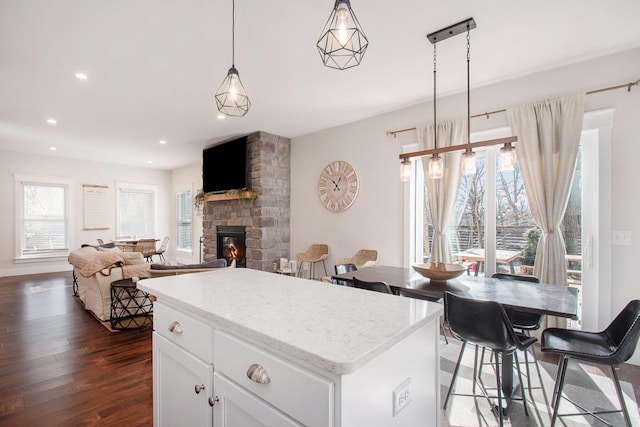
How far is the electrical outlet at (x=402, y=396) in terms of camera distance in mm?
963

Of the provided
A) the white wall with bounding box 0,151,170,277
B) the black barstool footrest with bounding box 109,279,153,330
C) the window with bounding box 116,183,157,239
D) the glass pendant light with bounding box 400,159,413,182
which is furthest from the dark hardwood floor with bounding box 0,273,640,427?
the window with bounding box 116,183,157,239

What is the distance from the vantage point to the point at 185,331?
4.29ft

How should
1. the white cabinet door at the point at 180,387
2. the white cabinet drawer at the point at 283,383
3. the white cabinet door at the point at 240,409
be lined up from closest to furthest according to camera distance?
the white cabinet drawer at the point at 283,383
the white cabinet door at the point at 240,409
the white cabinet door at the point at 180,387

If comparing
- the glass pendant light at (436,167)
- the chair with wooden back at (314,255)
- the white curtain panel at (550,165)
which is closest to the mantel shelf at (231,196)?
the chair with wooden back at (314,255)

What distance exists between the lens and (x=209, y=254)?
246 inches

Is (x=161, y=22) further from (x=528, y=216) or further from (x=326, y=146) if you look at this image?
(x=528, y=216)

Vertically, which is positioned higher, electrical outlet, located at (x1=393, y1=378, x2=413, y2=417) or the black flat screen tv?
the black flat screen tv

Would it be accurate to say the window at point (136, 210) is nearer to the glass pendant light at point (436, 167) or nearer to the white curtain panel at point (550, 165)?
the glass pendant light at point (436, 167)

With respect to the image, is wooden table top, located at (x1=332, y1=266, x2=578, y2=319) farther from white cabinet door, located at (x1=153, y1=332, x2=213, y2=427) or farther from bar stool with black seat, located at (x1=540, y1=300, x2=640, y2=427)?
white cabinet door, located at (x1=153, y1=332, x2=213, y2=427)

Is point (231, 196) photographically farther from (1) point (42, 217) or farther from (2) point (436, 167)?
(1) point (42, 217)

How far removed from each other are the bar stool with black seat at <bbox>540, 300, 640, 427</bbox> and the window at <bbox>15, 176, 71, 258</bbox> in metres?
8.99

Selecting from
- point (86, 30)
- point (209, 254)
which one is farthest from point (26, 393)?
point (209, 254)

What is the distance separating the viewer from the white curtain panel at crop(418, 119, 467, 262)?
3523mm

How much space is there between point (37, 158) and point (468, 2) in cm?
865
